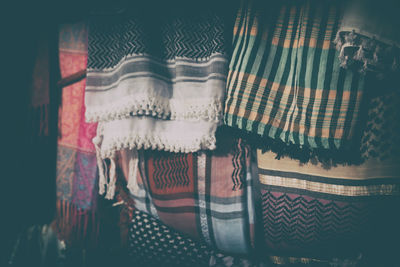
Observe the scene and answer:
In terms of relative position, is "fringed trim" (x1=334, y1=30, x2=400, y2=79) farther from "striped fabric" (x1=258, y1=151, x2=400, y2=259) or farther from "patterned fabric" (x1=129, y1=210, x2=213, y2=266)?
"patterned fabric" (x1=129, y1=210, x2=213, y2=266)

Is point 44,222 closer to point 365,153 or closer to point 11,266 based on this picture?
point 11,266

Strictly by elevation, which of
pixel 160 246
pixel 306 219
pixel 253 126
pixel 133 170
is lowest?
pixel 160 246

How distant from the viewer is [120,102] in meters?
0.72

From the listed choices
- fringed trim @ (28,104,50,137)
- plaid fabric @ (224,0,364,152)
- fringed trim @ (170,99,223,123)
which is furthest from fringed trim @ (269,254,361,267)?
fringed trim @ (28,104,50,137)

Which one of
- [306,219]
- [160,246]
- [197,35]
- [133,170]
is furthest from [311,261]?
[197,35]

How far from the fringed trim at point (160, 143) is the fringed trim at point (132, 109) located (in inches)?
2.3

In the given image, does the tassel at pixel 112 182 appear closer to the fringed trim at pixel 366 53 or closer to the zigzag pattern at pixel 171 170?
the zigzag pattern at pixel 171 170

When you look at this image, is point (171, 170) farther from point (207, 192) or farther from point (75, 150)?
point (75, 150)

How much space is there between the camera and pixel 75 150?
0.96m

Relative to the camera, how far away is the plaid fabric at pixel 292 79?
581mm

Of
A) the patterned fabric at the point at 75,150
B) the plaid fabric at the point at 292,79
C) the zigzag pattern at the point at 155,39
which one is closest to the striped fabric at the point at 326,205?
the plaid fabric at the point at 292,79

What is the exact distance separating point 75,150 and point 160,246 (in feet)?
1.38

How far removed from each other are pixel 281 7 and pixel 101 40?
46 centimetres

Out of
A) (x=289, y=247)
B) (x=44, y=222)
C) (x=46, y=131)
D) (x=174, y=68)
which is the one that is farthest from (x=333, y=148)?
(x=44, y=222)
